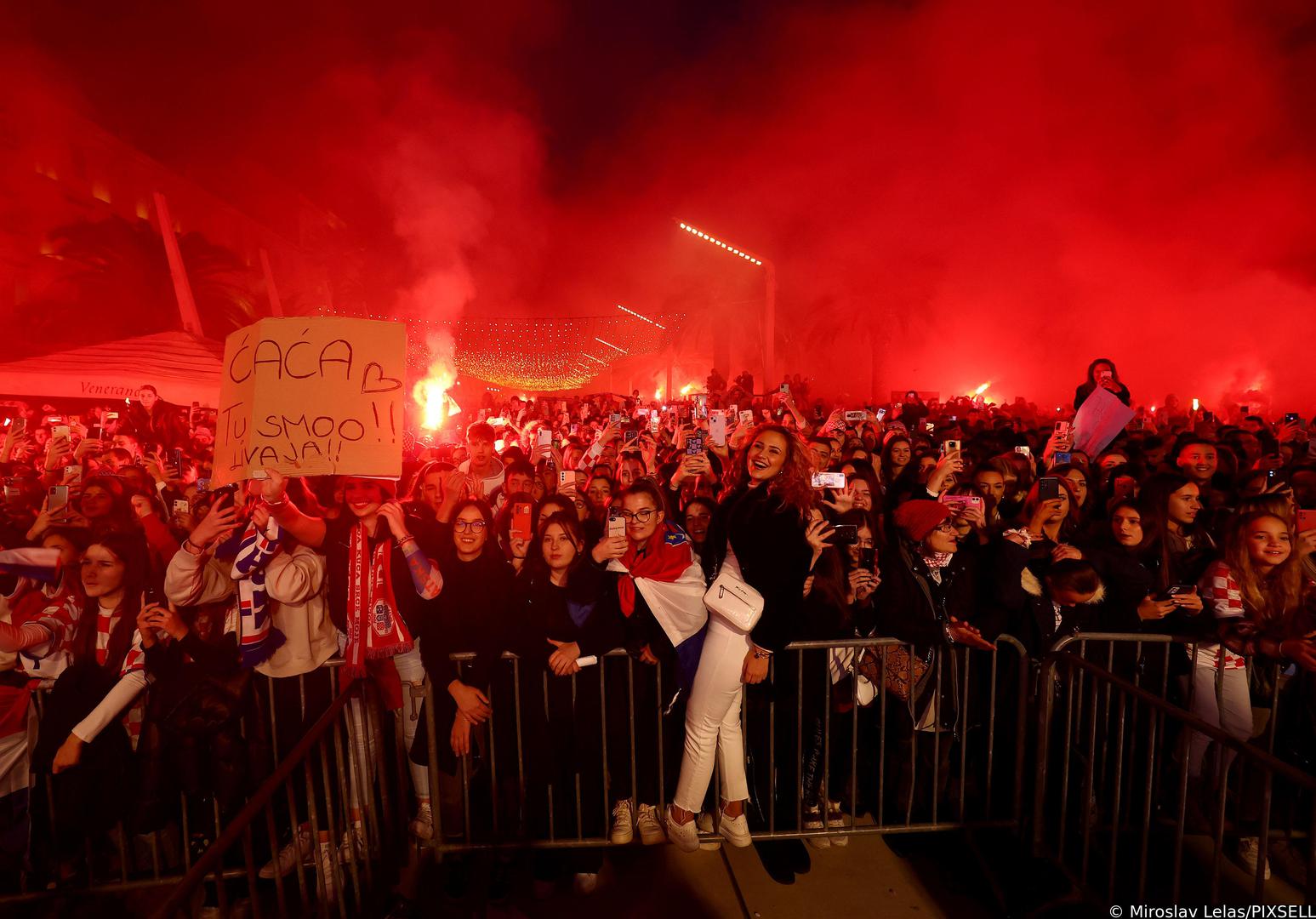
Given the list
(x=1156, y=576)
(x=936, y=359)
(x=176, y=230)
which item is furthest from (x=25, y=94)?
(x=936, y=359)

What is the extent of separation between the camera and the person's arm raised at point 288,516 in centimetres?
326

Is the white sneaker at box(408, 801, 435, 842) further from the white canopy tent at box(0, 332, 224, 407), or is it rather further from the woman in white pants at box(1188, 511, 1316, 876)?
the white canopy tent at box(0, 332, 224, 407)

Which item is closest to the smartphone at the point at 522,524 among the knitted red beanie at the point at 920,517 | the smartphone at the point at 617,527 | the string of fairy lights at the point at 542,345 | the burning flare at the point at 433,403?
the smartphone at the point at 617,527

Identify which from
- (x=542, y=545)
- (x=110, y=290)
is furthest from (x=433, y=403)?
(x=110, y=290)

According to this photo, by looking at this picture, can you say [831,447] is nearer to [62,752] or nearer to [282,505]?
[282,505]

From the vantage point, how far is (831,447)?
6750 millimetres

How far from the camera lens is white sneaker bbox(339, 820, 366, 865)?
306 centimetres

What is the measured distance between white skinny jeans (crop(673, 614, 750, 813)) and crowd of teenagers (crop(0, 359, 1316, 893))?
0.05 feet

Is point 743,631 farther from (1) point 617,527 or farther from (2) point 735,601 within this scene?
(1) point 617,527

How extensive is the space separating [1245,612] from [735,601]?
9.48 ft

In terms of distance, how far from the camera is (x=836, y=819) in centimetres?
377

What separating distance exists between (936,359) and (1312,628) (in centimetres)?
2563

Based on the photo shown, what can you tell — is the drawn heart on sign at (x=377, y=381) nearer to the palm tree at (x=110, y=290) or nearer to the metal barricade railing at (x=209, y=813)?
the metal barricade railing at (x=209, y=813)

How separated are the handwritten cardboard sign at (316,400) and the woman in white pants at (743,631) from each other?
186 cm
